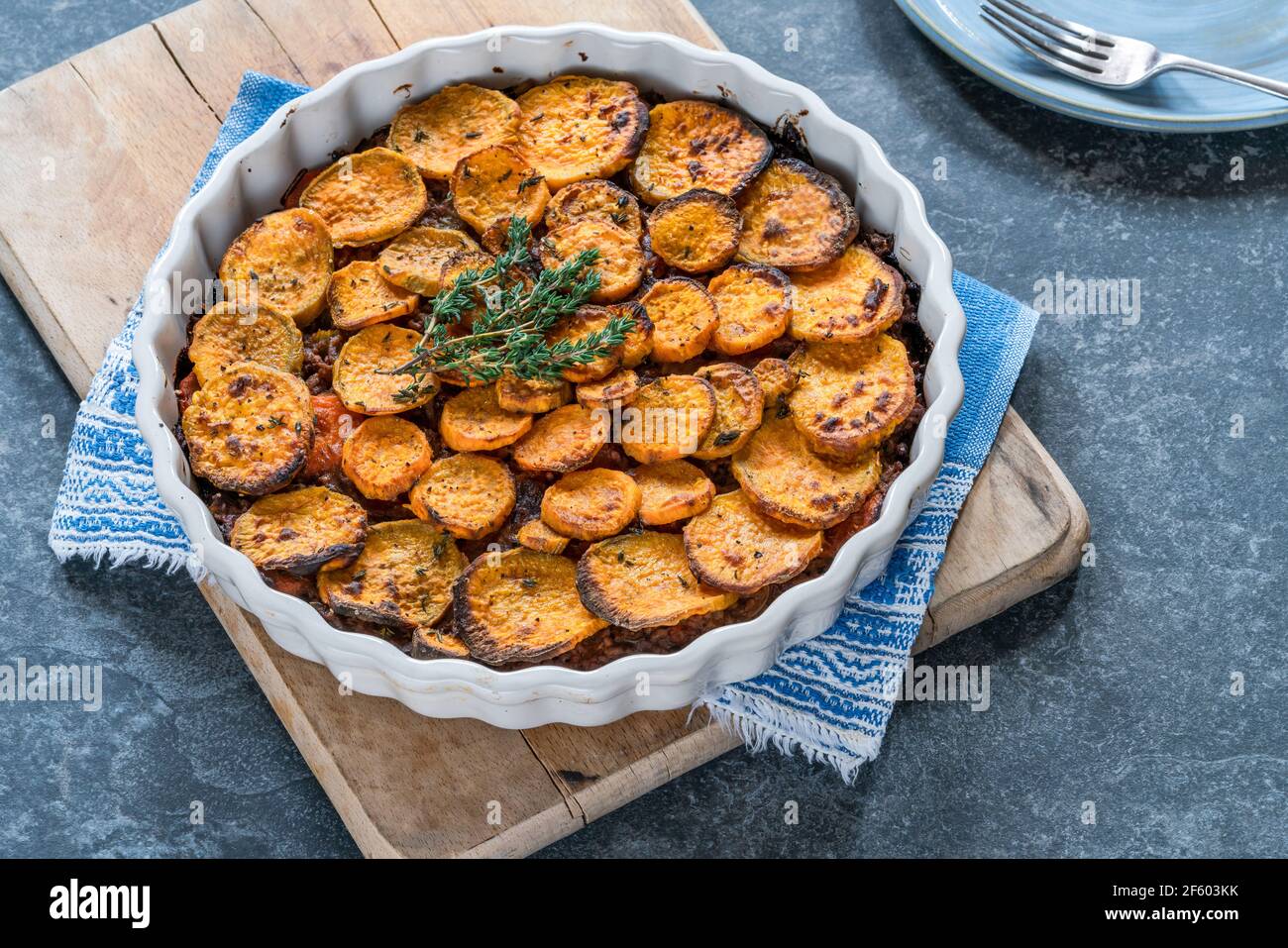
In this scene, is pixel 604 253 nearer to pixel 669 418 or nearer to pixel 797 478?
pixel 669 418

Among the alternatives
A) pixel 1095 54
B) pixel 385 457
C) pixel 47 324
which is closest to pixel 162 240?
pixel 47 324

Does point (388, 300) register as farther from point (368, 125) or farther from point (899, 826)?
point (899, 826)

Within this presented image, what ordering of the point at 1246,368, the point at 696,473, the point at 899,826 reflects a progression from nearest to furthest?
the point at 696,473
the point at 899,826
the point at 1246,368

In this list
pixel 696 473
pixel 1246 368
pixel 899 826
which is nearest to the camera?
pixel 696 473

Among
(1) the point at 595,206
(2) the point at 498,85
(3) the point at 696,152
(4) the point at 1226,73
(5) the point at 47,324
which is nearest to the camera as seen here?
(1) the point at 595,206

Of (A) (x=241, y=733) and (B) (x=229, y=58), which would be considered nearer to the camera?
(A) (x=241, y=733)

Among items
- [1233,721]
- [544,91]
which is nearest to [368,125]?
[544,91]

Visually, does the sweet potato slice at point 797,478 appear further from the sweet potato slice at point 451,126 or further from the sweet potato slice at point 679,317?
the sweet potato slice at point 451,126

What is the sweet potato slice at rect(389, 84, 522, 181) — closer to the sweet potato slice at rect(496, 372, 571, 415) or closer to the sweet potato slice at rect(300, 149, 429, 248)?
the sweet potato slice at rect(300, 149, 429, 248)
